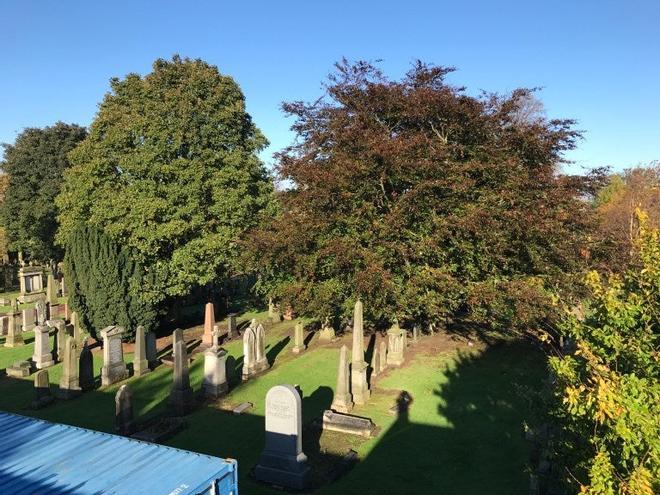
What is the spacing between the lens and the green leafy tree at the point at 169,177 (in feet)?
62.5

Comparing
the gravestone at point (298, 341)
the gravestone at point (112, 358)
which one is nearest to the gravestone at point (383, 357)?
the gravestone at point (298, 341)

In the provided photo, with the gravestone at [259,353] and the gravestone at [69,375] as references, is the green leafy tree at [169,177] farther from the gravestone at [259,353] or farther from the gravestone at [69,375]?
the gravestone at [259,353]

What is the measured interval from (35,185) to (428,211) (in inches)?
1225

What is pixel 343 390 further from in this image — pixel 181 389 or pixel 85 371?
pixel 85 371

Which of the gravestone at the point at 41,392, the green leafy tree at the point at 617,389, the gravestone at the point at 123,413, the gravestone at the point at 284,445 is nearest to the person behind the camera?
the green leafy tree at the point at 617,389

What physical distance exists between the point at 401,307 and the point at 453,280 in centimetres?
181

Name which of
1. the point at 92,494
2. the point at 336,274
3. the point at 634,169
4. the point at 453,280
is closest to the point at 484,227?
the point at 453,280

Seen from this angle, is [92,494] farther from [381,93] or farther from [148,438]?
[381,93]

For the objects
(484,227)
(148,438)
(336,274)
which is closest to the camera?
(148,438)

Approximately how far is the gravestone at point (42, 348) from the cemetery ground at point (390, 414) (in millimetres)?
525

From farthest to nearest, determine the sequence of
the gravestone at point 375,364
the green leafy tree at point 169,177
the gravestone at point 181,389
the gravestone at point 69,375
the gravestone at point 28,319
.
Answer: the gravestone at point 28,319
the green leafy tree at point 169,177
the gravestone at point 375,364
the gravestone at point 69,375
the gravestone at point 181,389

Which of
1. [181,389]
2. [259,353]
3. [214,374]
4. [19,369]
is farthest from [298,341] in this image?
[19,369]

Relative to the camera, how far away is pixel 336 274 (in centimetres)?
1609

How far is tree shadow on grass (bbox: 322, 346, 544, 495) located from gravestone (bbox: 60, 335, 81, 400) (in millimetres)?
8892
